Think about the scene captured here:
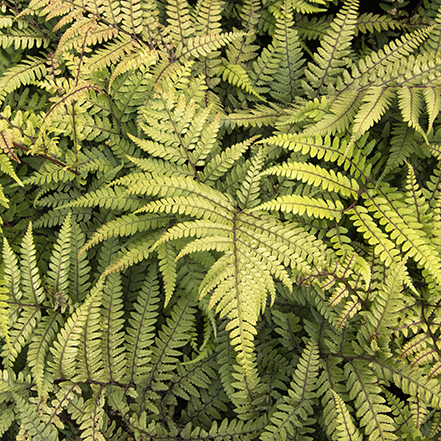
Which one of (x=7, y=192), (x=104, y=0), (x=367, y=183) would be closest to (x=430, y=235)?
(x=367, y=183)

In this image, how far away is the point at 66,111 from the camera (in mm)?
2521

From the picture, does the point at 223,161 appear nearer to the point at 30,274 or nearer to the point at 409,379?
the point at 30,274

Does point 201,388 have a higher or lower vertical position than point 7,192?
lower

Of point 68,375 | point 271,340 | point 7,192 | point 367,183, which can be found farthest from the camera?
point 7,192

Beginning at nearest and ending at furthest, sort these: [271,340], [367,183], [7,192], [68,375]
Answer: [68,375], [367,183], [271,340], [7,192]

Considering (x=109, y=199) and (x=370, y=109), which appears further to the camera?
(x=109, y=199)

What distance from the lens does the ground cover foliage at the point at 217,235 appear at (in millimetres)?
2219

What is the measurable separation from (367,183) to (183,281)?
144 centimetres

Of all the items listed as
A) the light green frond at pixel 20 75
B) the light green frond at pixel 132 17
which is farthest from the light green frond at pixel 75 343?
the light green frond at pixel 132 17

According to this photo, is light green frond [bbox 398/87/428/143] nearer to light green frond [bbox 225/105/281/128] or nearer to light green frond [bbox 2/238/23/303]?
light green frond [bbox 225/105/281/128]

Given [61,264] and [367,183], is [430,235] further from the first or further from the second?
[61,264]

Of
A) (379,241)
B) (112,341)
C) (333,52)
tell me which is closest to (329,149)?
(379,241)

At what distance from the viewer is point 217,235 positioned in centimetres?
219

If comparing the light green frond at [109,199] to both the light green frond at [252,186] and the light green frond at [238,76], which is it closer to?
the light green frond at [252,186]
